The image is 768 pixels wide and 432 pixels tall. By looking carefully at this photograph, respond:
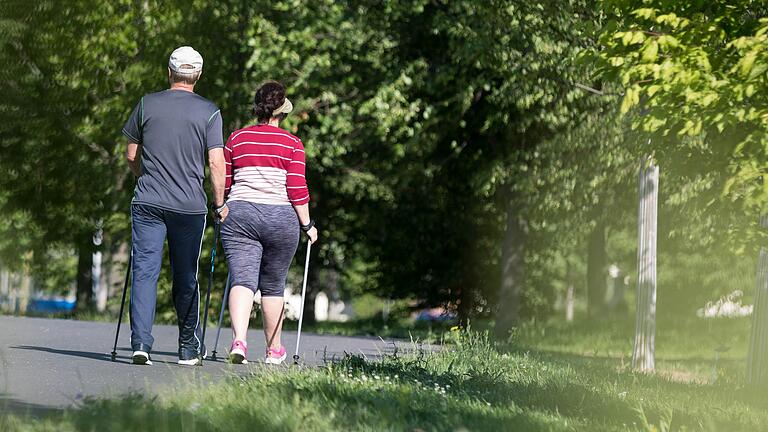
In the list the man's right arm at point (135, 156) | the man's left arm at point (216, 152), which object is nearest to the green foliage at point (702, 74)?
the man's left arm at point (216, 152)

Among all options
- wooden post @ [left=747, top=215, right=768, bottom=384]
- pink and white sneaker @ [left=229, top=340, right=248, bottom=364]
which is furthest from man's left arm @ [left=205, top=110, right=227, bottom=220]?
wooden post @ [left=747, top=215, right=768, bottom=384]

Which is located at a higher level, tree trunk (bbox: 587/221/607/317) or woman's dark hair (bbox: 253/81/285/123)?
tree trunk (bbox: 587/221/607/317)

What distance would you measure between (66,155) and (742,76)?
1835cm

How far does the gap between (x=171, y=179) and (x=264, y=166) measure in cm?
65

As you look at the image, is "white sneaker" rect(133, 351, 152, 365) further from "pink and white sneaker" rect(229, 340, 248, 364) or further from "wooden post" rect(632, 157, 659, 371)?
"wooden post" rect(632, 157, 659, 371)

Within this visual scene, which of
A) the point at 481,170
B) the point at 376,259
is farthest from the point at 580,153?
the point at 376,259

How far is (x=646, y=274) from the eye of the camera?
14.9 metres

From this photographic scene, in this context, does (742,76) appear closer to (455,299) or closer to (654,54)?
(654,54)

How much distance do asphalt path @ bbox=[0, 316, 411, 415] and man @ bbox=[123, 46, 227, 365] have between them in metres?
0.42

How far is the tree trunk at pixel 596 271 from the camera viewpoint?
29844mm

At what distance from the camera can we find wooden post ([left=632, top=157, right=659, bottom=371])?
14.7m

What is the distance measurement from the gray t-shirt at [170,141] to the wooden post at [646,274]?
723 cm

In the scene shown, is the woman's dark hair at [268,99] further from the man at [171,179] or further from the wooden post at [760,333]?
the wooden post at [760,333]

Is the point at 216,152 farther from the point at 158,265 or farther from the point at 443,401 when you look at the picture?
the point at 443,401
